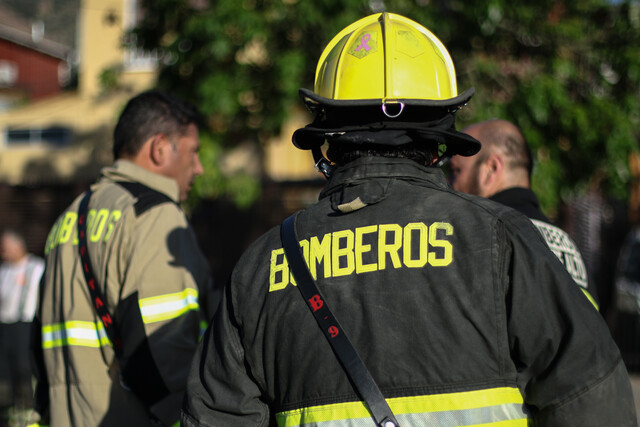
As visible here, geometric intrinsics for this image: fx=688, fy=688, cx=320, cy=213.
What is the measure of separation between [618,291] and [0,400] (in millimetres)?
8286

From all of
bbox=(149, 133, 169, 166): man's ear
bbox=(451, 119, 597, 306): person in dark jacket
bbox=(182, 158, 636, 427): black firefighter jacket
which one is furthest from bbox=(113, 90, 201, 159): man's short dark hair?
bbox=(182, 158, 636, 427): black firefighter jacket

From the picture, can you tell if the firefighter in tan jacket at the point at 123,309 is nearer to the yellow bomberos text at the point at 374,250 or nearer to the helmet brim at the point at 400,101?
the yellow bomberos text at the point at 374,250

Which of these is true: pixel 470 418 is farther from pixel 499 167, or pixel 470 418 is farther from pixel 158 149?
pixel 499 167

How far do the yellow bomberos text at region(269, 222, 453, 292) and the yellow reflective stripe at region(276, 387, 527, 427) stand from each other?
0.29 meters

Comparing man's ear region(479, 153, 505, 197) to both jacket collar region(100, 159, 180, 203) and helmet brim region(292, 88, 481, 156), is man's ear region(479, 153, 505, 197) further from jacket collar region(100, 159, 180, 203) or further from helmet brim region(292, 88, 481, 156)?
helmet brim region(292, 88, 481, 156)

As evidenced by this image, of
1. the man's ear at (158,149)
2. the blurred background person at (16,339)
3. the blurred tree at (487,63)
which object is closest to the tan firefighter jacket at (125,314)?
the man's ear at (158,149)

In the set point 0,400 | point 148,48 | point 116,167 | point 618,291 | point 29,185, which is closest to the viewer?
point 116,167

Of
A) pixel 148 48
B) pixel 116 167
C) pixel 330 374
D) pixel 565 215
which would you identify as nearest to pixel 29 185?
pixel 148 48

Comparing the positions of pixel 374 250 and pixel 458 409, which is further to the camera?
pixel 374 250

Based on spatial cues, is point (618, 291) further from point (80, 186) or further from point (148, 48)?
point (80, 186)

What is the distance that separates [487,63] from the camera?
330 inches

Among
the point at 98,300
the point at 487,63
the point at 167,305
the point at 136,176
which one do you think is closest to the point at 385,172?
the point at 167,305

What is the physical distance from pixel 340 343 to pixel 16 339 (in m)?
6.50

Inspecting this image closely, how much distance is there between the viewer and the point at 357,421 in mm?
1514
